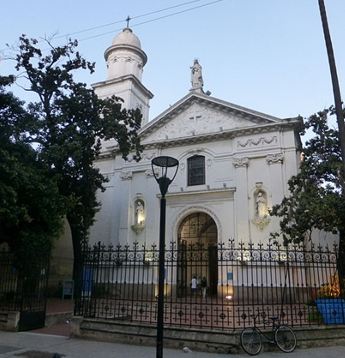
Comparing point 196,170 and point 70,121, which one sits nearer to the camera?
point 70,121

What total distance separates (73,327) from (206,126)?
1709cm

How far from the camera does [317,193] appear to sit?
17719 millimetres

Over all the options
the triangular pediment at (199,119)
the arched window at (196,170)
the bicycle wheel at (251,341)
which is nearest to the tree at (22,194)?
the bicycle wheel at (251,341)

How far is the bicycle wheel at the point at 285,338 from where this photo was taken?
8828mm

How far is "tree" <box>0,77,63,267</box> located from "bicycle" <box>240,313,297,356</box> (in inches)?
279

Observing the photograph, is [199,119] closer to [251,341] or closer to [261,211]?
[261,211]

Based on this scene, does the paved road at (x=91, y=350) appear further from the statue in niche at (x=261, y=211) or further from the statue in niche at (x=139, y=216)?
the statue in niche at (x=139, y=216)

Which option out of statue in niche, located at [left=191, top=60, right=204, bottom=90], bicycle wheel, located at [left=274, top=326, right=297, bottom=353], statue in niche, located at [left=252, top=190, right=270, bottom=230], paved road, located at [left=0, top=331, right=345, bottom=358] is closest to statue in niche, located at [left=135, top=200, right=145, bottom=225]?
statue in niche, located at [left=252, top=190, right=270, bottom=230]

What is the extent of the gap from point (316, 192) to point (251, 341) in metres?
10.8

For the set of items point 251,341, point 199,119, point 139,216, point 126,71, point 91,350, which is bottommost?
point 91,350

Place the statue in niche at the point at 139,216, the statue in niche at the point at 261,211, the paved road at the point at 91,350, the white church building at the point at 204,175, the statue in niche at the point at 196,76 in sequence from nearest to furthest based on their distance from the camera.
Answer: the paved road at the point at 91,350 → the statue in niche at the point at 261,211 → the white church building at the point at 204,175 → the statue in niche at the point at 139,216 → the statue in niche at the point at 196,76

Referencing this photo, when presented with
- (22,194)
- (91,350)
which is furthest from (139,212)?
(91,350)

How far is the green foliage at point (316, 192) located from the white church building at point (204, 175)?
2.29 meters

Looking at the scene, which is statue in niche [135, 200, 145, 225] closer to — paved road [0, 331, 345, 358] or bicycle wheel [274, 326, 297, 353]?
paved road [0, 331, 345, 358]
